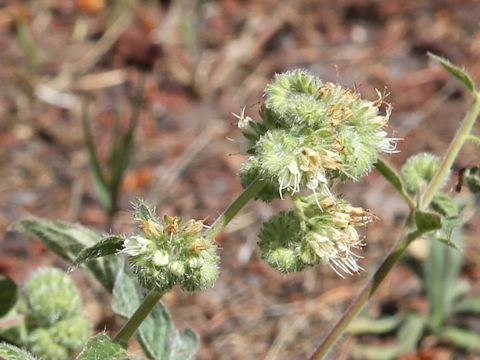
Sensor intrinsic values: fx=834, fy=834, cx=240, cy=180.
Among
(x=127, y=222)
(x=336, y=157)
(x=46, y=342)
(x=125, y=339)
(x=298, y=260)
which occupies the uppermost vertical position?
(x=336, y=157)

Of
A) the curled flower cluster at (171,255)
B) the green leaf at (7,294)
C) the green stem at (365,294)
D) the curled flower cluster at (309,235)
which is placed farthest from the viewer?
the green leaf at (7,294)

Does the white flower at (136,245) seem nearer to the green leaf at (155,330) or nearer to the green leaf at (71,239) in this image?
the green leaf at (155,330)

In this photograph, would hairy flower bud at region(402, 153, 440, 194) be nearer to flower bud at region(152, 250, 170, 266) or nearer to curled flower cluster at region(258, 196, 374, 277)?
curled flower cluster at region(258, 196, 374, 277)

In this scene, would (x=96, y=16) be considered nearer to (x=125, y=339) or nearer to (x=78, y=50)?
(x=78, y=50)

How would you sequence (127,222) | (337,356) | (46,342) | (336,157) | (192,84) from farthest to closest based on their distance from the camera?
(192,84) → (127,222) → (337,356) → (46,342) → (336,157)

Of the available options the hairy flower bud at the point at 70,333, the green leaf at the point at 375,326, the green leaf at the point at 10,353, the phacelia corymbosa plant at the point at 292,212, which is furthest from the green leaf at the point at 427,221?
the green leaf at the point at 375,326

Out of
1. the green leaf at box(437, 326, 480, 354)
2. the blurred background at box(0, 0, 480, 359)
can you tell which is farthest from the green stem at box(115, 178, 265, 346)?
the green leaf at box(437, 326, 480, 354)

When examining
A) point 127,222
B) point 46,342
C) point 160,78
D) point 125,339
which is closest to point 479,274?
point 127,222
